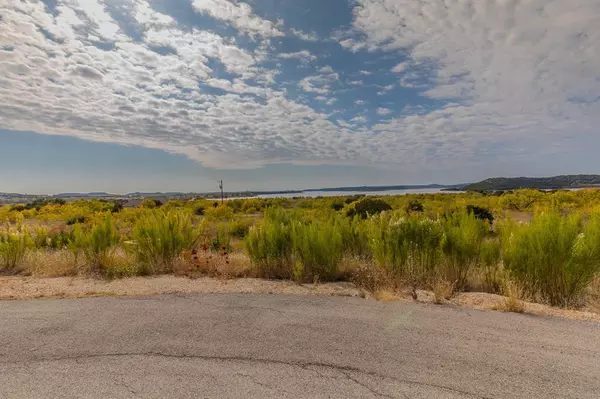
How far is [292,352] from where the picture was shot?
11.4ft

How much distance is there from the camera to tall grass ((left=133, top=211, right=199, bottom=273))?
27.1 feet

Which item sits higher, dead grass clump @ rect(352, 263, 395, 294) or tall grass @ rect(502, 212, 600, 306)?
tall grass @ rect(502, 212, 600, 306)

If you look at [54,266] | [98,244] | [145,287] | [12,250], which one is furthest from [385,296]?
[12,250]

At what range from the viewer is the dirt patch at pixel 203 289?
5.23 m

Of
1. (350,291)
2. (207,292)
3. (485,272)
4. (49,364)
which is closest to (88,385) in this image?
(49,364)

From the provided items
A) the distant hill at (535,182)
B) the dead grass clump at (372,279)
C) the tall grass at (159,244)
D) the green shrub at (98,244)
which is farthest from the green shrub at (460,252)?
the distant hill at (535,182)

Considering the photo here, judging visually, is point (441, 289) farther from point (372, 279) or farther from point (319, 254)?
point (319, 254)

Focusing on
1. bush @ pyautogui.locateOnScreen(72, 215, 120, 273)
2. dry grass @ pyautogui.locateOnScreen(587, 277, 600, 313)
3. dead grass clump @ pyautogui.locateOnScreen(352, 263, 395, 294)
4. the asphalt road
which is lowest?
dry grass @ pyautogui.locateOnScreen(587, 277, 600, 313)

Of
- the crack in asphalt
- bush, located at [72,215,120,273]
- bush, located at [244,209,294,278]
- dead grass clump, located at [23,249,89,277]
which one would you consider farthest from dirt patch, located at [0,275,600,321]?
the crack in asphalt

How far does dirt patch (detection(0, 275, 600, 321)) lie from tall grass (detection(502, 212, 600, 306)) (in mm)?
467

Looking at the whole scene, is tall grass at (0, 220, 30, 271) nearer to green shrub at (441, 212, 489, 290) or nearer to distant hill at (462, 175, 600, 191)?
green shrub at (441, 212, 489, 290)

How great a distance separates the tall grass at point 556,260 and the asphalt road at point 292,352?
157cm

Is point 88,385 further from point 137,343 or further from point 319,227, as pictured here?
point 319,227

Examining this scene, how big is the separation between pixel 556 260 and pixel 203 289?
605cm
